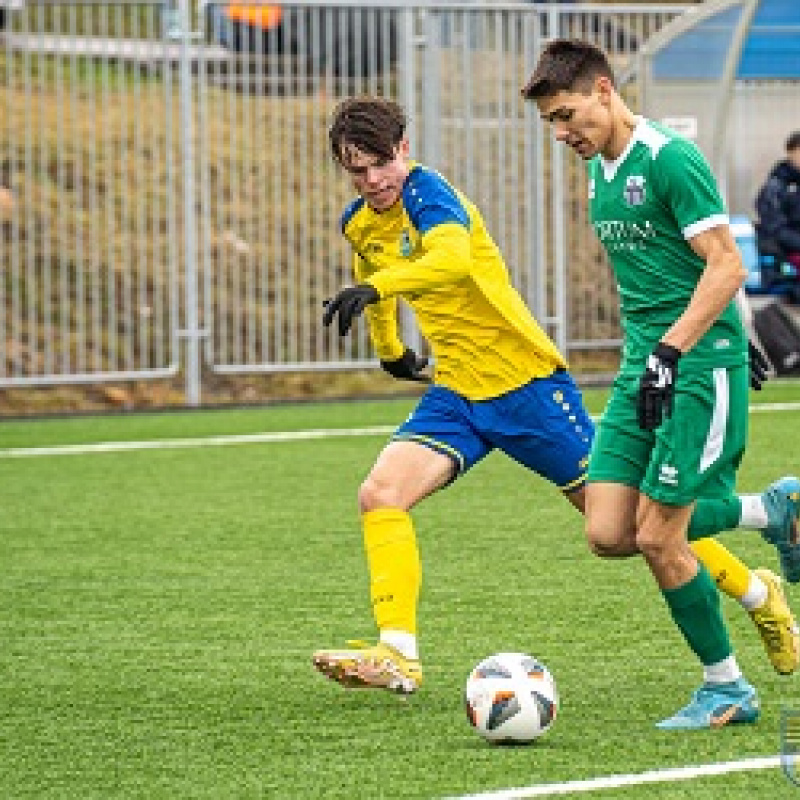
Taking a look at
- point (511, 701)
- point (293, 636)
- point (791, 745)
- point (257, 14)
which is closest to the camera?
point (791, 745)

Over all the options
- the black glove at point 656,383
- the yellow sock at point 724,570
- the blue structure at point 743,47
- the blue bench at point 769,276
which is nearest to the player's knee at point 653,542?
the black glove at point 656,383

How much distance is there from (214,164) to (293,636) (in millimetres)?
9197

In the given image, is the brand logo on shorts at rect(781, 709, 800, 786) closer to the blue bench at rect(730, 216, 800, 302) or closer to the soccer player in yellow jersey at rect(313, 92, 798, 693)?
the soccer player in yellow jersey at rect(313, 92, 798, 693)

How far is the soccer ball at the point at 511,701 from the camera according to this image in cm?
696

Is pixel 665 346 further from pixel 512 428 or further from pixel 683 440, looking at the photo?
pixel 512 428

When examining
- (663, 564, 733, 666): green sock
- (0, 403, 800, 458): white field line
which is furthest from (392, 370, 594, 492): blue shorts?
(0, 403, 800, 458): white field line

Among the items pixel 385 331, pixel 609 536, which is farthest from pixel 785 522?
pixel 385 331

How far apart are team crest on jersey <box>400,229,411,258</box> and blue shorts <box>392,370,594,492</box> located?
441 millimetres

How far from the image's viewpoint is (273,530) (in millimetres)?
11914

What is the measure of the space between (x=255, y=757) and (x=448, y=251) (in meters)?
1.76

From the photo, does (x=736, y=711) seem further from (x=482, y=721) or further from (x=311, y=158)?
(x=311, y=158)

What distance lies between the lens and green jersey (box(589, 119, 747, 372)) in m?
6.93

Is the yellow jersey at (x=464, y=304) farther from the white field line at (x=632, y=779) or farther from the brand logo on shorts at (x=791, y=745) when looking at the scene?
the white field line at (x=632, y=779)

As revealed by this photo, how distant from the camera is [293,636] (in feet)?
29.6
